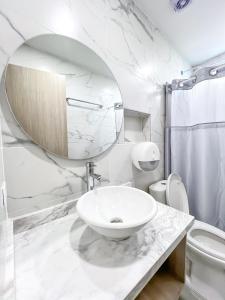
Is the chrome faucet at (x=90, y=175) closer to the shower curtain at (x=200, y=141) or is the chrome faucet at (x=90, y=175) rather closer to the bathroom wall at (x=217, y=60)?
the shower curtain at (x=200, y=141)

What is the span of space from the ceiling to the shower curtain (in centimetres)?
44

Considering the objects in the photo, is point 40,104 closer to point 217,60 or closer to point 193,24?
point 193,24

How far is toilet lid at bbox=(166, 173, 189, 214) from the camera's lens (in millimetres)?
1280

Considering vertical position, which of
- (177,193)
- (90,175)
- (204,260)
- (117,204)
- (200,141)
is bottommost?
(204,260)

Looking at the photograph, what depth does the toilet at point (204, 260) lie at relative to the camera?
96 cm

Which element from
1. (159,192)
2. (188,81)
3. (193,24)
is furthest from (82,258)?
(193,24)

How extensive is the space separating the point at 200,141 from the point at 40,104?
1.37 meters

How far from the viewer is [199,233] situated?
1.22 m

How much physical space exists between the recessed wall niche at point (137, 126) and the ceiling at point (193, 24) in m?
0.86

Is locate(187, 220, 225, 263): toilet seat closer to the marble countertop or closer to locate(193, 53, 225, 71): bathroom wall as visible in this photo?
the marble countertop

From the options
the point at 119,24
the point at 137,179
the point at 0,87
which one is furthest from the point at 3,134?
the point at 119,24

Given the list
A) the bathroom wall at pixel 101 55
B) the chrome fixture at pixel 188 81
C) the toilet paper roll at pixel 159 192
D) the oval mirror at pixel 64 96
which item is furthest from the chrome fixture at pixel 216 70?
the toilet paper roll at pixel 159 192

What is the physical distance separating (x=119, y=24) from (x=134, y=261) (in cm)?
141

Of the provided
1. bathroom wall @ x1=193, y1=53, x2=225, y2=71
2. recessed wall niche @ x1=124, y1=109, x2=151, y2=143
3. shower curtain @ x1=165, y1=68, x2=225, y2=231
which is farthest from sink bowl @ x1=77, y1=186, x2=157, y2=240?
bathroom wall @ x1=193, y1=53, x2=225, y2=71
